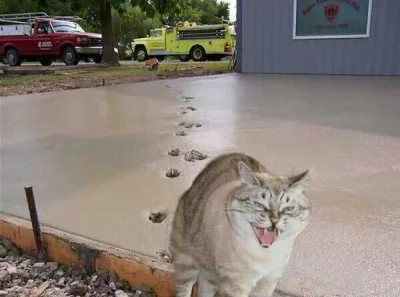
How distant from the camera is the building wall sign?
958 cm

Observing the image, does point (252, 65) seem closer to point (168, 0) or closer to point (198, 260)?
point (168, 0)

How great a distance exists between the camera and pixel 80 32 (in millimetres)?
16469

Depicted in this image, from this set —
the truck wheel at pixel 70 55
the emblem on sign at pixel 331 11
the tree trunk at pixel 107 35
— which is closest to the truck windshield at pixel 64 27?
the truck wheel at pixel 70 55

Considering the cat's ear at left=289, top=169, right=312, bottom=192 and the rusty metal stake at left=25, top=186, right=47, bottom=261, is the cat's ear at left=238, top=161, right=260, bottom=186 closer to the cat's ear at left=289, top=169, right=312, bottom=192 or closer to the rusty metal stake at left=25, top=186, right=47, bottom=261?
the cat's ear at left=289, top=169, right=312, bottom=192

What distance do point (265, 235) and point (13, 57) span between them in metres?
18.5

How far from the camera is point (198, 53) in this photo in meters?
20.6

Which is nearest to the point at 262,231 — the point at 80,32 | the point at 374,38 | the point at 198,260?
the point at 198,260

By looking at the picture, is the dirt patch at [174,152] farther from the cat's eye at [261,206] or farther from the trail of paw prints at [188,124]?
the cat's eye at [261,206]

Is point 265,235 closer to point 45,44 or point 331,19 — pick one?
point 331,19

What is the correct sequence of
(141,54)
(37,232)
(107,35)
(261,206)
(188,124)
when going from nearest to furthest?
(261,206) → (37,232) → (188,124) → (107,35) → (141,54)

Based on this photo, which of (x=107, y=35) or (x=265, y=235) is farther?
(x=107, y=35)

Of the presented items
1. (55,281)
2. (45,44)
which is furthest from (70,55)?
(55,281)

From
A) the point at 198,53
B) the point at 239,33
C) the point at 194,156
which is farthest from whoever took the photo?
the point at 198,53

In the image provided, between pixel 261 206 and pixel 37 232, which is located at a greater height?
pixel 261 206
